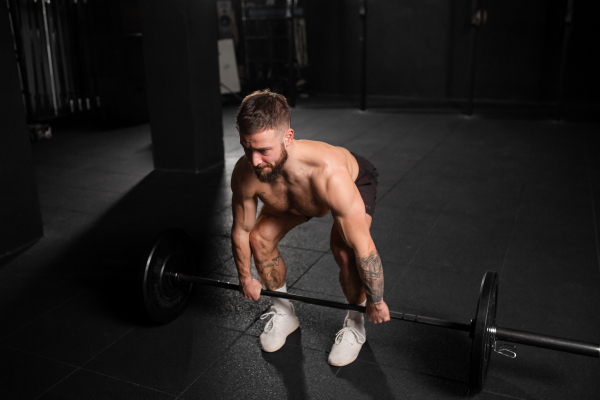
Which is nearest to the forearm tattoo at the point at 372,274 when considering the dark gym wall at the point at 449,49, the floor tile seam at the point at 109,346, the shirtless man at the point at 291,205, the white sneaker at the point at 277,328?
the shirtless man at the point at 291,205

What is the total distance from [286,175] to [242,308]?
0.88 meters

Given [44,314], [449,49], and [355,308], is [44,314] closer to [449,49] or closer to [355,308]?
[355,308]

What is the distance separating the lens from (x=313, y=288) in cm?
248

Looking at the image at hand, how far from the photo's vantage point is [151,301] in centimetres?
203

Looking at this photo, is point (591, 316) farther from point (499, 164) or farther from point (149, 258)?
point (499, 164)

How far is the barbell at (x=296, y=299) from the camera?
153 cm

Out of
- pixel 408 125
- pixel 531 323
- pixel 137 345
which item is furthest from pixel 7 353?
pixel 408 125

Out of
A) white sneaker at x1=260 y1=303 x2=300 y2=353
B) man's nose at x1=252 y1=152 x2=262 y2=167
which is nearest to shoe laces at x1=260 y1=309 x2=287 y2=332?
white sneaker at x1=260 y1=303 x2=300 y2=353

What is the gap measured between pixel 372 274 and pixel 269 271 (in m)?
0.48

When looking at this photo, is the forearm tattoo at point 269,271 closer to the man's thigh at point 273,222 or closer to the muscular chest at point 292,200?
the man's thigh at point 273,222

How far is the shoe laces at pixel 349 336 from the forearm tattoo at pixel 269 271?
31 centimetres

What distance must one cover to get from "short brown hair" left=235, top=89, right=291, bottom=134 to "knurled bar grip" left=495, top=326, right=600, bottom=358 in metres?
0.93

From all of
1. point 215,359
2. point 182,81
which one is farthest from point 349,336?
point 182,81

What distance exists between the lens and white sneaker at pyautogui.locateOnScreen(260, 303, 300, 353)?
199cm
